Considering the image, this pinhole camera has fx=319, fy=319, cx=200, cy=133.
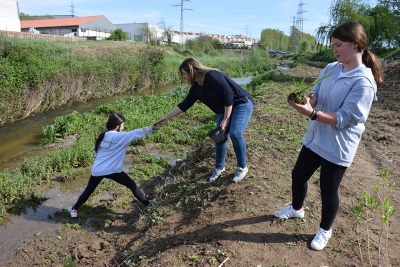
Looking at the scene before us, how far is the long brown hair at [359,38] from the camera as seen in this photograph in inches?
94.0

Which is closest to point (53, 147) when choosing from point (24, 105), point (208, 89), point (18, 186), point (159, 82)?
point (18, 186)

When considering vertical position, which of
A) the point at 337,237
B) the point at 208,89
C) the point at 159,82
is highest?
the point at 208,89

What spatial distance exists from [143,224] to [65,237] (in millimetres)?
1133

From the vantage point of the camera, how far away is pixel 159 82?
20875 millimetres

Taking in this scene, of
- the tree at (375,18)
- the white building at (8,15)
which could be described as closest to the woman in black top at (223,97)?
the tree at (375,18)

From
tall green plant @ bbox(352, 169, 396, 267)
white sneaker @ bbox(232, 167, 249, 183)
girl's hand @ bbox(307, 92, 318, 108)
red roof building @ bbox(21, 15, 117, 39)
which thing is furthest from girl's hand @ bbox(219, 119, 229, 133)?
red roof building @ bbox(21, 15, 117, 39)

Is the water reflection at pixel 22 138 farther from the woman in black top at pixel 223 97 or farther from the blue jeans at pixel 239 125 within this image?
the blue jeans at pixel 239 125

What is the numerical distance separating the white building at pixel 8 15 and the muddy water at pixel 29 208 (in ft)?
113

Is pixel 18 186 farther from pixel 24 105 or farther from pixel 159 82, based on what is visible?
pixel 159 82

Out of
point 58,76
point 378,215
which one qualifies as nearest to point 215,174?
point 378,215

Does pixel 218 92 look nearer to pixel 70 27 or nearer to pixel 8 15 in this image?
pixel 8 15

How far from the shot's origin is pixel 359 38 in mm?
2395

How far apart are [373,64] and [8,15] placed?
1801 inches

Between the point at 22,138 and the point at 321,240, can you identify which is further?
the point at 22,138
